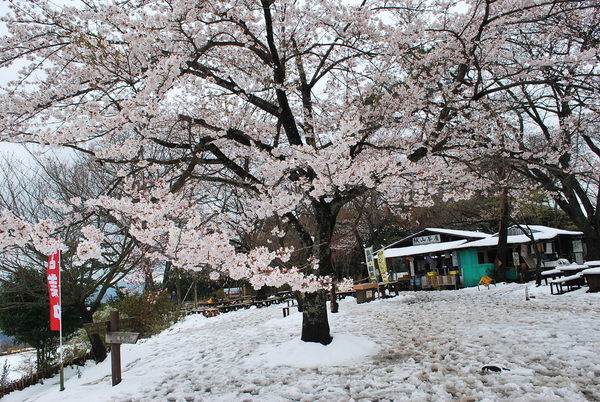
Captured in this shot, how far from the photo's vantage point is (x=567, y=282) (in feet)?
40.9

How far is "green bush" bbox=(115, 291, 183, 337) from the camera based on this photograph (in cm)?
1262

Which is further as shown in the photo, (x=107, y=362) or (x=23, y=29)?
(x=107, y=362)

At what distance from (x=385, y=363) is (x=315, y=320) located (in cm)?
152

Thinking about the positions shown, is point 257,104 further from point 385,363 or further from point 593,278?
point 593,278

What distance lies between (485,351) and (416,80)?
4981mm

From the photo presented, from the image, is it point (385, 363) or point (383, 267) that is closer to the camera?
point (385, 363)

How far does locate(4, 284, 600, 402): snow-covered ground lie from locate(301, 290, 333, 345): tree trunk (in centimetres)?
21

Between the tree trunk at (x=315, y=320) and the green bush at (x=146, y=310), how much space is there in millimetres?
7546

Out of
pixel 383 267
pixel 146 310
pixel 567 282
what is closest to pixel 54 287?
pixel 146 310

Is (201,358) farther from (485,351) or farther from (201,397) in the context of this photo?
(485,351)

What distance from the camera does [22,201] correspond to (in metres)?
10.6

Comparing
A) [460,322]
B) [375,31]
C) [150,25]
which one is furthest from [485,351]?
[150,25]

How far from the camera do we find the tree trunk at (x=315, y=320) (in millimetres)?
6992

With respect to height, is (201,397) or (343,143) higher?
(343,143)
